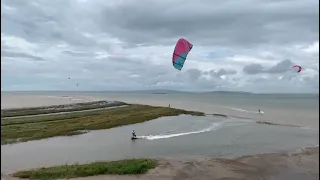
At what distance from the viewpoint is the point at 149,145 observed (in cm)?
3075

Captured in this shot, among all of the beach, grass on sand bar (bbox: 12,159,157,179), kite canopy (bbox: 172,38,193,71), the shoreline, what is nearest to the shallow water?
the beach

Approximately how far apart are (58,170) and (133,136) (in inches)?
600

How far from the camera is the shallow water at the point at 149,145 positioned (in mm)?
25219

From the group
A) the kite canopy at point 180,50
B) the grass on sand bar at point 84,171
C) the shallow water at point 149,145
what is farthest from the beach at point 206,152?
the kite canopy at point 180,50

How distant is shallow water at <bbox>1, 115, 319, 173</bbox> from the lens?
25219mm

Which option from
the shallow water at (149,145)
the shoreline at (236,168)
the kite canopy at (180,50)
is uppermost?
the kite canopy at (180,50)

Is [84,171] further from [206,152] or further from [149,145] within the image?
[149,145]

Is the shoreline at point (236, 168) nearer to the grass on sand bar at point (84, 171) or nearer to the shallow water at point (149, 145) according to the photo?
the grass on sand bar at point (84, 171)

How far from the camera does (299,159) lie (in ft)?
82.6

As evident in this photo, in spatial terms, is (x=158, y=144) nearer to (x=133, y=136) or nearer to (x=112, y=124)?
(x=133, y=136)

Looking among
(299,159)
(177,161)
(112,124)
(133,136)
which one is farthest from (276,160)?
(112,124)

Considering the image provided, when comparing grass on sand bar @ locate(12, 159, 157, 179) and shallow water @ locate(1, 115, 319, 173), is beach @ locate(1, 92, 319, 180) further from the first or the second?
grass on sand bar @ locate(12, 159, 157, 179)

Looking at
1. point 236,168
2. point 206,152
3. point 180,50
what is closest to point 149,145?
point 206,152

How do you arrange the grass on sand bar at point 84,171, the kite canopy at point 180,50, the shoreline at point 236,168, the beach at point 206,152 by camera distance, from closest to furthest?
the grass on sand bar at point 84,171 < the shoreline at point 236,168 < the kite canopy at point 180,50 < the beach at point 206,152
